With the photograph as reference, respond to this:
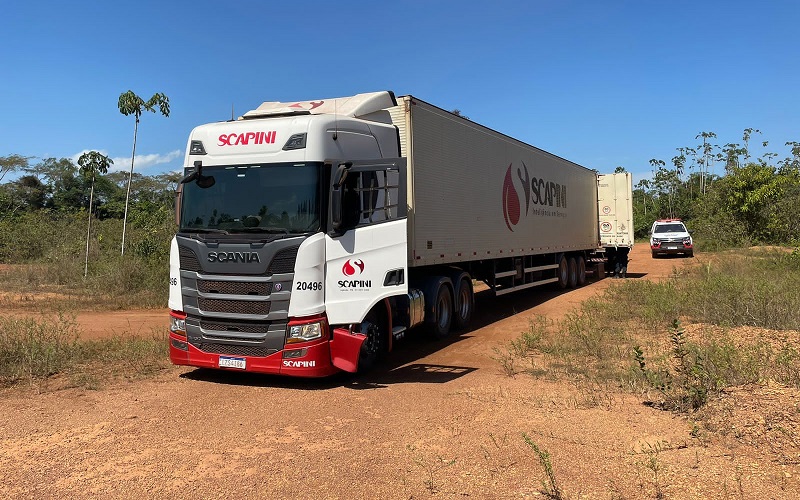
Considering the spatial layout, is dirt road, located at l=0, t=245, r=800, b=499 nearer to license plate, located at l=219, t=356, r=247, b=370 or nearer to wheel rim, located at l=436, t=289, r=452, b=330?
license plate, located at l=219, t=356, r=247, b=370

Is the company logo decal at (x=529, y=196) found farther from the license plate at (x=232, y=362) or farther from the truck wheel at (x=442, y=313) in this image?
the license plate at (x=232, y=362)

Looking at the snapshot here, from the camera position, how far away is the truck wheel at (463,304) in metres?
10.4

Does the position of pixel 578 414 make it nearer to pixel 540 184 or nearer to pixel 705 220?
pixel 540 184

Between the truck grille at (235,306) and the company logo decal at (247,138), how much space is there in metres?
2.00

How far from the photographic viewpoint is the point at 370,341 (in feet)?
23.8

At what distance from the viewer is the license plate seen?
662 centimetres

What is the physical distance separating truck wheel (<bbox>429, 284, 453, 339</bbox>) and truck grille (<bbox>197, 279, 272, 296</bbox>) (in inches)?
142

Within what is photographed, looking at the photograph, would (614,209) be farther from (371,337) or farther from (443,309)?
(371,337)

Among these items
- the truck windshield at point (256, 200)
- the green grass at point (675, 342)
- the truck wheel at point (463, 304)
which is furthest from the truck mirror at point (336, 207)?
the truck wheel at point (463, 304)

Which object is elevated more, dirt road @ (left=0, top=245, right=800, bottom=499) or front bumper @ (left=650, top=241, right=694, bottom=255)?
front bumper @ (left=650, top=241, right=694, bottom=255)

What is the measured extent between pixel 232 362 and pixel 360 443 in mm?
2505

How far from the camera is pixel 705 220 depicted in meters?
36.0

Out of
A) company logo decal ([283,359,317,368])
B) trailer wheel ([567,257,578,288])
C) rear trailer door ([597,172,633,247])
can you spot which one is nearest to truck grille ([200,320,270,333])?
company logo decal ([283,359,317,368])

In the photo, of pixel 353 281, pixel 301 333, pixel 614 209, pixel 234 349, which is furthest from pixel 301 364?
pixel 614 209
